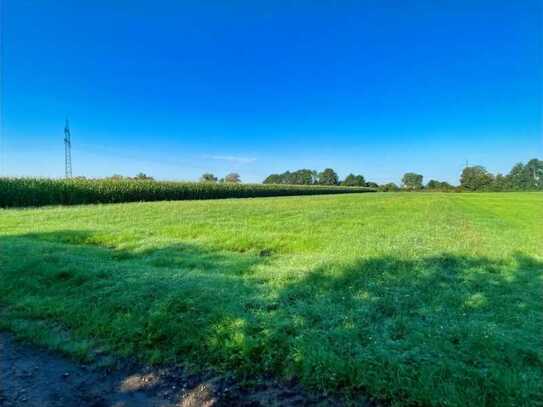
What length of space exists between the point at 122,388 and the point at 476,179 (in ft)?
355

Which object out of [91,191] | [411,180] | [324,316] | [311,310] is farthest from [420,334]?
[411,180]

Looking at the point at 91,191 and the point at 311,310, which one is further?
the point at 91,191

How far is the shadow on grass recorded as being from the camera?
2.53m

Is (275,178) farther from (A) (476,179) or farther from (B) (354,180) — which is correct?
(A) (476,179)

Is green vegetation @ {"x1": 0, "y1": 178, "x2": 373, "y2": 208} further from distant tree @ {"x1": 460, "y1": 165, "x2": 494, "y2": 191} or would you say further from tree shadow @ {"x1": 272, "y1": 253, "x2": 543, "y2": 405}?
distant tree @ {"x1": 460, "y1": 165, "x2": 494, "y2": 191}

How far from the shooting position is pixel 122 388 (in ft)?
8.43

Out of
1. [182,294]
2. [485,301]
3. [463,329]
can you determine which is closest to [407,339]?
[463,329]

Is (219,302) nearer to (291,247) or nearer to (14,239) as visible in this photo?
(291,247)

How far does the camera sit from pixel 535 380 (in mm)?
2400

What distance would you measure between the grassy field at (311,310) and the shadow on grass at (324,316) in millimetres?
14

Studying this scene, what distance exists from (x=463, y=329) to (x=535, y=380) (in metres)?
0.73

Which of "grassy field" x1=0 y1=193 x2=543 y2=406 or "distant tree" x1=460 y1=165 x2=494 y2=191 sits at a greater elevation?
"distant tree" x1=460 y1=165 x2=494 y2=191

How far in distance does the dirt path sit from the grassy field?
18 centimetres

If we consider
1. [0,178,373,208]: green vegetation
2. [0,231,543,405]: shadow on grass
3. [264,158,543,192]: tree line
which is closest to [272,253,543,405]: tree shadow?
[0,231,543,405]: shadow on grass
